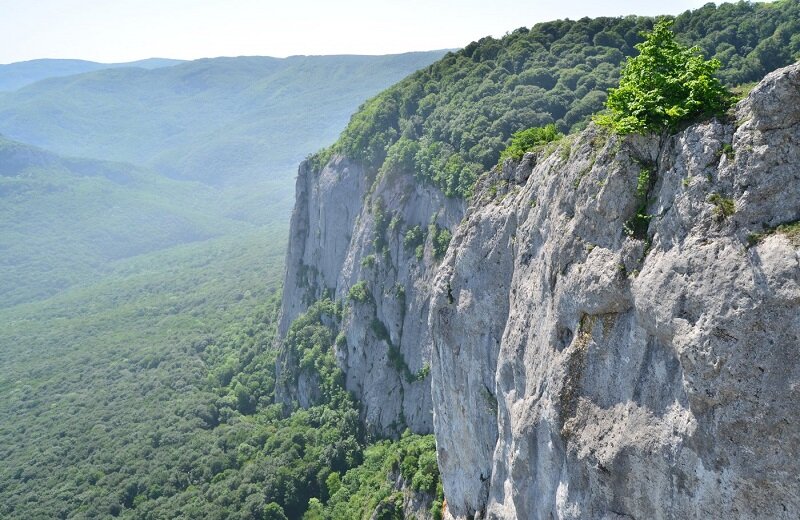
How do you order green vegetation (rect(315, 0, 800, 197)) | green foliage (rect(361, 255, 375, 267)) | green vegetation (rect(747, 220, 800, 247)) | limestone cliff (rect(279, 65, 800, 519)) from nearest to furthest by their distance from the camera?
green vegetation (rect(747, 220, 800, 247)) → limestone cliff (rect(279, 65, 800, 519)) → green vegetation (rect(315, 0, 800, 197)) → green foliage (rect(361, 255, 375, 267))

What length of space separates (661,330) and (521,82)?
63.8m

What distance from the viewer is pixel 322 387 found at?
272 ft

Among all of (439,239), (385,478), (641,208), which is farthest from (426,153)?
(641,208)

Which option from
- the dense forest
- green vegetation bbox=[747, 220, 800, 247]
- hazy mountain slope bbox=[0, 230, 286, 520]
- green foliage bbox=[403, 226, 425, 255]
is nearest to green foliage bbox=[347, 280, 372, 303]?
the dense forest

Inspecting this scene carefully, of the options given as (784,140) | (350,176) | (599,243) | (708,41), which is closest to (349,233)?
(350,176)

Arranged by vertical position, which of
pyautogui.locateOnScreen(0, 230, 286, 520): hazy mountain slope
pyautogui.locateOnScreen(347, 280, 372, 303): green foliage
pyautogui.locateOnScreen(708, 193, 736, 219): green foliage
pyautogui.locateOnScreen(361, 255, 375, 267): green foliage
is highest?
pyautogui.locateOnScreen(708, 193, 736, 219): green foliage

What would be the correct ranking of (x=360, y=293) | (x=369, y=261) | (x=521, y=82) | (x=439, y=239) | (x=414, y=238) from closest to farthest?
(x=439, y=239) < (x=414, y=238) < (x=521, y=82) < (x=360, y=293) < (x=369, y=261)

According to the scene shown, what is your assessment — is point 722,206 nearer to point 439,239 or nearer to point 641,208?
point 641,208

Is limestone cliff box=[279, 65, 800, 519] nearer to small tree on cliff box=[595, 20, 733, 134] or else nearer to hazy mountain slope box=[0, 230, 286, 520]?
small tree on cliff box=[595, 20, 733, 134]

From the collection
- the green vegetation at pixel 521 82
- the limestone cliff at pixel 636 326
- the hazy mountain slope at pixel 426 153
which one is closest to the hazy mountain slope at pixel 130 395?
the hazy mountain slope at pixel 426 153

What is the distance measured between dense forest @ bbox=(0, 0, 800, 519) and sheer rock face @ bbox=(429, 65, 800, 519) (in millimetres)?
22639

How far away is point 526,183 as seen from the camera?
30.9 metres

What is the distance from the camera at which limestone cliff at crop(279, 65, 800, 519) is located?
1507 cm

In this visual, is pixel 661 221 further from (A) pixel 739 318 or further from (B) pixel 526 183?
(B) pixel 526 183
